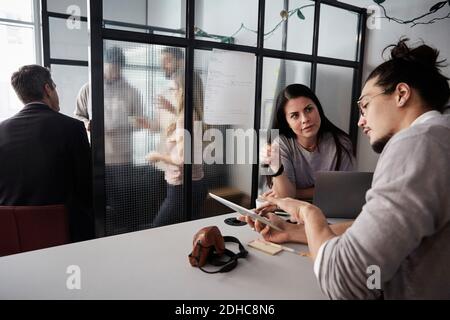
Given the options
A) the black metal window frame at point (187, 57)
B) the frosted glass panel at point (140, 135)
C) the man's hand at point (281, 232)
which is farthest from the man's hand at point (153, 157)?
the man's hand at point (281, 232)

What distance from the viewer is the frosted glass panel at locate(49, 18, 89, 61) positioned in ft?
13.0

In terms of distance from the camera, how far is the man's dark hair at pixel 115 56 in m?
1.82

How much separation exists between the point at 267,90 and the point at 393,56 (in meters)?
1.59

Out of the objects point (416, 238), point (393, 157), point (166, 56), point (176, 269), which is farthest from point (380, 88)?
point (166, 56)

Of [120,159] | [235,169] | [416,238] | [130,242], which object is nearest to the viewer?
[416,238]

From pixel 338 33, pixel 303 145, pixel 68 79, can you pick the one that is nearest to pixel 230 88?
pixel 303 145

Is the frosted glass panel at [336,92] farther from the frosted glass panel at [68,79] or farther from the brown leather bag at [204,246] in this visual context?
the frosted glass panel at [68,79]

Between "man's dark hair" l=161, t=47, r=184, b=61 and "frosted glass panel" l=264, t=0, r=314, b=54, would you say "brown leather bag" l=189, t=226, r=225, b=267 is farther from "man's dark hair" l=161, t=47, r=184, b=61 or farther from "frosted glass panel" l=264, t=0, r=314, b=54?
"frosted glass panel" l=264, t=0, r=314, b=54

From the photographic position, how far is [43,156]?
1.78 metres

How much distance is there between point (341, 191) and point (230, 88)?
3.85ft

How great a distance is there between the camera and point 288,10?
255cm

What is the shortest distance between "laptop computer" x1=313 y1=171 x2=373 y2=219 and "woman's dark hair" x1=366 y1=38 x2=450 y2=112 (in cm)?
52

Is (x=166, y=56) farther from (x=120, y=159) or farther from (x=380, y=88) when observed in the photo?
(x=380, y=88)

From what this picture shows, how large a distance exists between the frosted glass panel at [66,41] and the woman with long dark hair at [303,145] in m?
2.92
